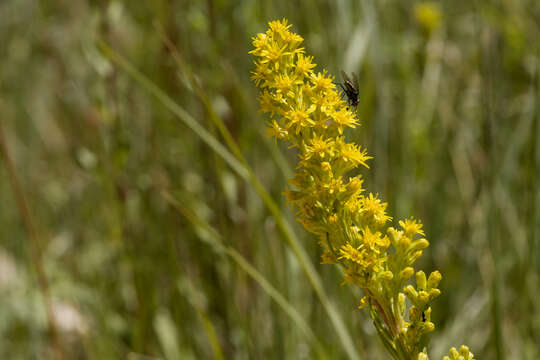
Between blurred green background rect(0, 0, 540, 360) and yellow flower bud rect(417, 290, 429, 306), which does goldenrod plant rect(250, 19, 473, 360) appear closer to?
yellow flower bud rect(417, 290, 429, 306)

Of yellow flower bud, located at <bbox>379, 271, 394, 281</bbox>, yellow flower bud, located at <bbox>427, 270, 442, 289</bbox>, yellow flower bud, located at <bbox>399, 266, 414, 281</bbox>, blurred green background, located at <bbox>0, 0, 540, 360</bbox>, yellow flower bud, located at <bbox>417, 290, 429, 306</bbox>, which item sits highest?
blurred green background, located at <bbox>0, 0, 540, 360</bbox>

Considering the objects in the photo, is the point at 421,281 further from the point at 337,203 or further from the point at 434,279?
the point at 337,203

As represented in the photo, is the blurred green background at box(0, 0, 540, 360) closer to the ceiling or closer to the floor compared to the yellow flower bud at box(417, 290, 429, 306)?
closer to the ceiling

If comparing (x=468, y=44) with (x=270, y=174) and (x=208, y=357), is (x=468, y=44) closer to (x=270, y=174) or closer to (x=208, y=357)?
(x=270, y=174)

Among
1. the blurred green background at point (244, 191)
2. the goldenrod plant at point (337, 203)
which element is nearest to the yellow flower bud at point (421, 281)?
the goldenrod plant at point (337, 203)

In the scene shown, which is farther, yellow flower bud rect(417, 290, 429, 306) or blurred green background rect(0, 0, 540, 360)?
blurred green background rect(0, 0, 540, 360)

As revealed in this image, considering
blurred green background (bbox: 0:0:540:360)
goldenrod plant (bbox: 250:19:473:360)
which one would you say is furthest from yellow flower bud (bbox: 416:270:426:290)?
blurred green background (bbox: 0:0:540:360)
